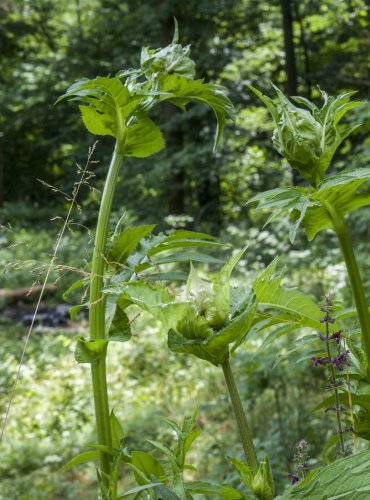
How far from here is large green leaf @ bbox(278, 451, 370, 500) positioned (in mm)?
476

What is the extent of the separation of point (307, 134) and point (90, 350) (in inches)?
11.1

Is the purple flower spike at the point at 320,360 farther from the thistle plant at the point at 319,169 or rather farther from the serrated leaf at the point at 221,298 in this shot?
the serrated leaf at the point at 221,298

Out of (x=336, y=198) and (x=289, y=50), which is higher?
(x=289, y=50)

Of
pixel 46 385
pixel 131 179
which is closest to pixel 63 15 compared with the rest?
pixel 131 179

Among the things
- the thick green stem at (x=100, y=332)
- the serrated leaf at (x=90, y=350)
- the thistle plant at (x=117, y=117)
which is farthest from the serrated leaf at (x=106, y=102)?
the serrated leaf at (x=90, y=350)

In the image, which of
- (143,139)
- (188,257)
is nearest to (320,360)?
(188,257)

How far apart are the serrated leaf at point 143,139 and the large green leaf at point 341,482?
14.6 inches

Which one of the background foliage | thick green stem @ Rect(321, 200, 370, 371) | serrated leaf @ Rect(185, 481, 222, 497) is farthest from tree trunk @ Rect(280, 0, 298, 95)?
serrated leaf @ Rect(185, 481, 222, 497)

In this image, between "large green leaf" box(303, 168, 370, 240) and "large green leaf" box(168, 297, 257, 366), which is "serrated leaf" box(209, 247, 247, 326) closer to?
"large green leaf" box(168, 297, 257, 366)

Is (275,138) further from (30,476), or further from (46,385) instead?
(46,385)

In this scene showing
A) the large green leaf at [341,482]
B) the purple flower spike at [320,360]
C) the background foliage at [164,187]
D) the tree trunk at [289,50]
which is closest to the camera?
the large green leaf at [341,482]

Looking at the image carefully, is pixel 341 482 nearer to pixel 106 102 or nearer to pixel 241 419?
pixel 241 419

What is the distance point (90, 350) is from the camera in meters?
0.65

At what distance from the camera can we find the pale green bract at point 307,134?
0.62 meters
